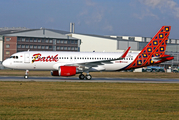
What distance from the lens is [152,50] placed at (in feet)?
161

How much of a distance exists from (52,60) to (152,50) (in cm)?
1607

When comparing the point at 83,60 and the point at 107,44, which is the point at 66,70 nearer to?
the point at 83,60

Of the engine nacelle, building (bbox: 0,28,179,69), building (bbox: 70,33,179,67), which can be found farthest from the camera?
building (bbox: 70,33,179,67)

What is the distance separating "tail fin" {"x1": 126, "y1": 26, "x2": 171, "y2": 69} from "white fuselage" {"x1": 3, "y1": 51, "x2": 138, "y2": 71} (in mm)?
2802

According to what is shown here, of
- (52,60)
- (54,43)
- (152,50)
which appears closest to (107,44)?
(54,43)

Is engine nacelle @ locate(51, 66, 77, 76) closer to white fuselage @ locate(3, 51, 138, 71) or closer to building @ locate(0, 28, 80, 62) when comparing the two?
white fuselage @ locate(3, 51, 138, 71)

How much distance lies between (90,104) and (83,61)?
88.4 feet

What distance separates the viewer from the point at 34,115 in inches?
610

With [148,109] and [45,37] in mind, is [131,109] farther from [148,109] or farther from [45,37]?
[45,37]

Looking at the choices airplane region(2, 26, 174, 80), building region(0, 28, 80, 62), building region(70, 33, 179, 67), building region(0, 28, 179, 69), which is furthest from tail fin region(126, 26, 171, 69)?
building region(0, 28, 80, 62)

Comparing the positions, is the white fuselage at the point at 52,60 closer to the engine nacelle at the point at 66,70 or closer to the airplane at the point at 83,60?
the airplane at the point at 83,60

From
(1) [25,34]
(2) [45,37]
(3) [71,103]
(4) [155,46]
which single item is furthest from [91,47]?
(3) [71,103]

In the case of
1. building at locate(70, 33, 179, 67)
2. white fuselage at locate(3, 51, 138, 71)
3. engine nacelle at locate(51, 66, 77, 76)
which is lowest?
engine nacelle at locate(51, 66, 77, 76)

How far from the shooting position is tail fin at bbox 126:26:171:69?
48625 millimetres
